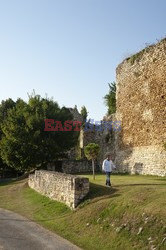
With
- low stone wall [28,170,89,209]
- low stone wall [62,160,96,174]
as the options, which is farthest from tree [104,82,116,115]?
low stone wall [28,170,89,209]

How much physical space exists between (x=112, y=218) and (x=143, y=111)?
12429 millimetres

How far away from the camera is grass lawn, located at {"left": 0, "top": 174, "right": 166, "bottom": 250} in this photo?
979cm

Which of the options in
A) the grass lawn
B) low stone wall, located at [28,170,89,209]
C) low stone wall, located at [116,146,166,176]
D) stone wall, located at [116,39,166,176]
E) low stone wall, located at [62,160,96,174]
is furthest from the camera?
low stone wall, located at [62,160,96,174]

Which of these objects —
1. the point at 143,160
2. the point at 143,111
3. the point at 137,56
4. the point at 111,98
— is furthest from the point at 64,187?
the point at 111,98

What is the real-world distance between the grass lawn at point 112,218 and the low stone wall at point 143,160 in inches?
246

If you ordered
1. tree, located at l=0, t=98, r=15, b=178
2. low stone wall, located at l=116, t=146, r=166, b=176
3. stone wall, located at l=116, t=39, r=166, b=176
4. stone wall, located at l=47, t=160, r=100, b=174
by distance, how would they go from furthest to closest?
tree, located at l=0, t=98, r=15, b=178
stone wall, located at l=47, t=160, r=100, b=174
stone wall, located at l=116, t=39, r=166, b=176
low stone wall, located at l=116, t=146, r=166, b=176

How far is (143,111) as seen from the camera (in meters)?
23.0

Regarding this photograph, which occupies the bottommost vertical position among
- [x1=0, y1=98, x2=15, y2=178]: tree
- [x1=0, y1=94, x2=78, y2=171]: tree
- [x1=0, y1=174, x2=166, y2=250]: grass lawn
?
[x1=0, y1=174, x2=166, y2=250]: grass lawn

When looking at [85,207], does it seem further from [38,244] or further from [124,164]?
[124,164]

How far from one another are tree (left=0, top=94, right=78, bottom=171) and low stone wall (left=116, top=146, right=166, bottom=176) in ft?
20.8

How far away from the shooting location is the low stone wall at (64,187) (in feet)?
49.1

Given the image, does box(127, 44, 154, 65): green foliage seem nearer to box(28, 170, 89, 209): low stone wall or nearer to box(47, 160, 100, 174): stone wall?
box(28, 170, 89, 209): low stone wall

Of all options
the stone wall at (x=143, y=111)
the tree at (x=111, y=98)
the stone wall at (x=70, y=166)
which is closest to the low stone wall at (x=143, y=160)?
the stone wall at (x=143, y=111)

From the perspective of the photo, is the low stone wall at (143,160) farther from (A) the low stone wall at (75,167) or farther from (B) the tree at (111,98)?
(B) the tree at (111,98)
